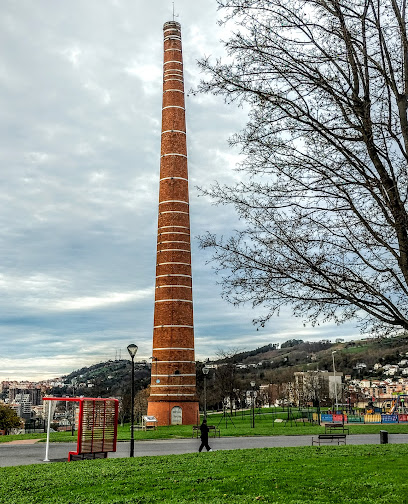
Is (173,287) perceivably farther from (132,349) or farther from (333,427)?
(132,349)

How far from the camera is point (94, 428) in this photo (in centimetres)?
1792

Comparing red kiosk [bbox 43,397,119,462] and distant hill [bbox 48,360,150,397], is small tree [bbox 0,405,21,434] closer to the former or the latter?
distant hill [bbox 48,360,150,397]

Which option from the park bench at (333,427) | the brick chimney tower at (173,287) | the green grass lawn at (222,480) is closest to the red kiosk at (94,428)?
the green grass lawn at (222,480)

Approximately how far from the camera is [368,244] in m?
7.98

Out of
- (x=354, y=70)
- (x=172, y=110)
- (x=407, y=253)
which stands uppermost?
(x=172, y=110)

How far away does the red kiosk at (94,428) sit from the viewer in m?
17.6

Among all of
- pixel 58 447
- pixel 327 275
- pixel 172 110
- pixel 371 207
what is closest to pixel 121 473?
pixel 327 275

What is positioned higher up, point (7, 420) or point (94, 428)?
point (94, 428)

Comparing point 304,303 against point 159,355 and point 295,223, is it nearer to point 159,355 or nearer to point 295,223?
point 295,223

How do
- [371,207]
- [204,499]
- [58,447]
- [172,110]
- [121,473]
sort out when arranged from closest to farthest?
[371,207] → [204,499] → [121,473] → [58,447] → [172,110]

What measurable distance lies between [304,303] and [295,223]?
121 cm

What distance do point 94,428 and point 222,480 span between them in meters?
8.40

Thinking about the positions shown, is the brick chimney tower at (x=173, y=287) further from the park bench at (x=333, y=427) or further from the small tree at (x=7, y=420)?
the small tree at (x=7, y=420)

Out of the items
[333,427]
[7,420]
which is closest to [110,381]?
[7,420]
